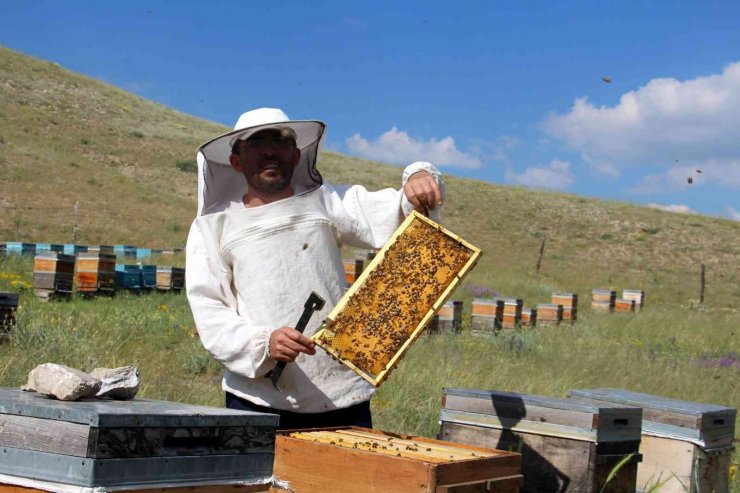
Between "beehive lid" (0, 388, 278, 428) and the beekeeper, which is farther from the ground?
the beekeeper

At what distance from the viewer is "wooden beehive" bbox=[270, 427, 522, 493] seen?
2666mm

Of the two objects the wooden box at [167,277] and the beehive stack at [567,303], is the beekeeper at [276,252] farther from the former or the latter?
the beehive stack at [567,303]

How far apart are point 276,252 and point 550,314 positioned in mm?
13601

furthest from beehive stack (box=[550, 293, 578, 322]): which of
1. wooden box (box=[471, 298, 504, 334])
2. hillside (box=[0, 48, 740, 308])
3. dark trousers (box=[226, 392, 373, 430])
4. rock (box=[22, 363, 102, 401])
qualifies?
rock (box=[22, 363, 102, 401])

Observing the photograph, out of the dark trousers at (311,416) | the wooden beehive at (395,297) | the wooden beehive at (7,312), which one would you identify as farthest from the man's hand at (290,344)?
the wooden beehive at (7,312)

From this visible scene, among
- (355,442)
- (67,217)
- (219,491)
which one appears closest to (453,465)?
(355,442)

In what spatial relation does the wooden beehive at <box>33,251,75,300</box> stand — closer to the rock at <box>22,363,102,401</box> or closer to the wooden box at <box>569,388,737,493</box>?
the wooden box at <box>569,388,737,493</box>

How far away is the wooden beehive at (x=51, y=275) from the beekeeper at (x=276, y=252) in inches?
380

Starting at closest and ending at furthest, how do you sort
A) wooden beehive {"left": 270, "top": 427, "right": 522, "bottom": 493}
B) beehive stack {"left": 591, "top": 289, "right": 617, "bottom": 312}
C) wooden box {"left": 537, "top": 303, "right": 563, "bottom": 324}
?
wooden beehive {"left": 270, "top": 427, "right": 522, "bottom": 493}, wooden box {"left": 537, "top": 303, "right": 563, "bottom": 324}, beehive stack {"left": 591, "top": 289, "right": 617, "bottom": 312}

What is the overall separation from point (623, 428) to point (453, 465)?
5.19ft

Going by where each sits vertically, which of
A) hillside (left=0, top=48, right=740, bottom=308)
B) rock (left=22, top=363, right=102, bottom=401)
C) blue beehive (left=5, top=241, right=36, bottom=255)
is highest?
hillside (left=0, top=48, right=740, bottom=308)

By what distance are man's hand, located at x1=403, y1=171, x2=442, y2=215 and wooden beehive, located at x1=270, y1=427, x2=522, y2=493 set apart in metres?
0.88

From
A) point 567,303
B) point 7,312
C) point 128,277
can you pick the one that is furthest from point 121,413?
point 567,303

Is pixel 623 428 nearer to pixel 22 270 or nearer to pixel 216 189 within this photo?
pixel 216 189
